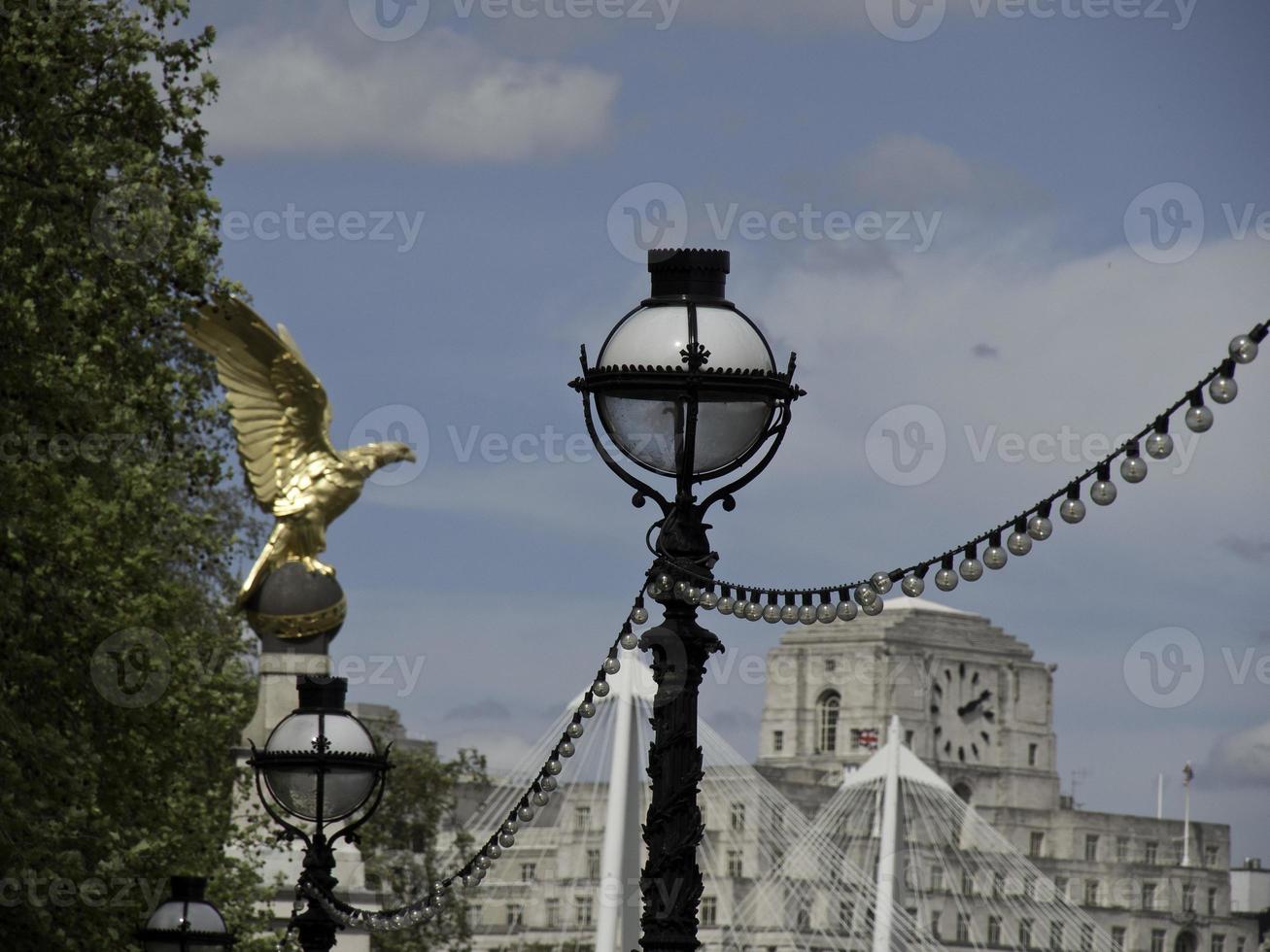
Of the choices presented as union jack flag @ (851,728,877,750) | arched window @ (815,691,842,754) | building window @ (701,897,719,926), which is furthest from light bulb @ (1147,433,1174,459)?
arched window @ (815,691,842,754)

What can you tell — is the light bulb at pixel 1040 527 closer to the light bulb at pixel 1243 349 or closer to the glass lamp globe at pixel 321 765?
the light bulb at pixel 1243 349

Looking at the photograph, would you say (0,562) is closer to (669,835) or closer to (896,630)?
(669,835)

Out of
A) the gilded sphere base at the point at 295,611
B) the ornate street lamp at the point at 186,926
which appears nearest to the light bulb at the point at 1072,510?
the ornate street lamp at the point at 186,926

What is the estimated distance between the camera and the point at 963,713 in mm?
181750

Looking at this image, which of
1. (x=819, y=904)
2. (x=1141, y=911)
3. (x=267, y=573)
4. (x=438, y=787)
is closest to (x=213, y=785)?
(x=267, y=573)

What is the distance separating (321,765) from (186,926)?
4.10 meters

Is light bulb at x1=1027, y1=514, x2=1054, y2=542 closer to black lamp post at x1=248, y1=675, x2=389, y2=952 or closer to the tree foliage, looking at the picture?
black lamp post at x1=248, y1=675, x2=389, y2=952

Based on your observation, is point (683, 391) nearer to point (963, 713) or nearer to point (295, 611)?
point (295, 611)

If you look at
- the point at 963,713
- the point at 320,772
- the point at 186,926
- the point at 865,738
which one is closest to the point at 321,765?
the point at 320,772

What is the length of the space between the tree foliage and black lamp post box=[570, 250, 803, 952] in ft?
39.4

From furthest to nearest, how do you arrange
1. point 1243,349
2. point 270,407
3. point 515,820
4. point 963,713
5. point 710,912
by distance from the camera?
1. point 963,713
2. point 710,912
3. point 270,407
4. point 515,820
5. point 1243,349

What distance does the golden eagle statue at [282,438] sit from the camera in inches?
1396

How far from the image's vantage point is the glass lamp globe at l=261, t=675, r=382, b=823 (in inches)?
633

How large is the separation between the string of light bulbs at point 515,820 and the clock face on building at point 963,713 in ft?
539
